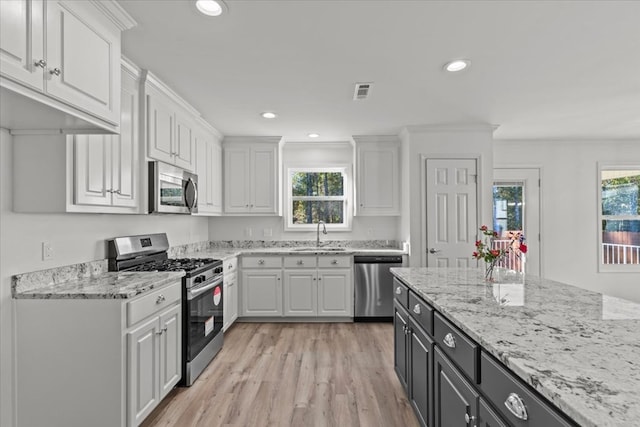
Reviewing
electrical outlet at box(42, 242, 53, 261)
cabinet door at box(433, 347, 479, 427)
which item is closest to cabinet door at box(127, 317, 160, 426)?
electrical outlet at box(42, 242, 53, 261)

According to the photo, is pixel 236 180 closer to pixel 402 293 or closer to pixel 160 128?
pixel 160 128

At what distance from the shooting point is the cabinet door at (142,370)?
1.93 metres

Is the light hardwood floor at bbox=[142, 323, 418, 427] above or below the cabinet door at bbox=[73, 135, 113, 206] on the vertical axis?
below

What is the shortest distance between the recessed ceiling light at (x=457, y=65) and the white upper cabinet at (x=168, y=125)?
227 centimetres

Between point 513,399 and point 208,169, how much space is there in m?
3.85

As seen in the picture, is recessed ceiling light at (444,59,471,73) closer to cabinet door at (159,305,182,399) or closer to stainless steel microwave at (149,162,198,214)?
stainless steel microwave at (149,162,198,214)

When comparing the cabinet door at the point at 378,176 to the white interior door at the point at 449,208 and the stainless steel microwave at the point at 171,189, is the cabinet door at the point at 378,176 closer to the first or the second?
the white interior door at the point at 449,208

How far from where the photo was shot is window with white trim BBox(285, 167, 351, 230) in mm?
5246

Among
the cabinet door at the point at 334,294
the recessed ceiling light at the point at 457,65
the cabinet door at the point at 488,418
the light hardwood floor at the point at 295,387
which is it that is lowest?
the light hardwood floor at the point at 295,387

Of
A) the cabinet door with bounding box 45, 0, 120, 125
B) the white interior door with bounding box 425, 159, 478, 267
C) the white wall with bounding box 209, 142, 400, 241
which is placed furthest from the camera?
the white wall with bounding box 209, 142, 400, 241

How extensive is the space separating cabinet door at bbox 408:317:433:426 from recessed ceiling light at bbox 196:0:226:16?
209 cm

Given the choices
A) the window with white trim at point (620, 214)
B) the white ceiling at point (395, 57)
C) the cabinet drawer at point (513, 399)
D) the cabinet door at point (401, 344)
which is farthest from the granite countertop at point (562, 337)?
the window with white trim at point (620, 214)

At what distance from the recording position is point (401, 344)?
253cm

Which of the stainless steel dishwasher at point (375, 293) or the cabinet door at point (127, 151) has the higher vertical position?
the cabinet door at point (127, 151)
